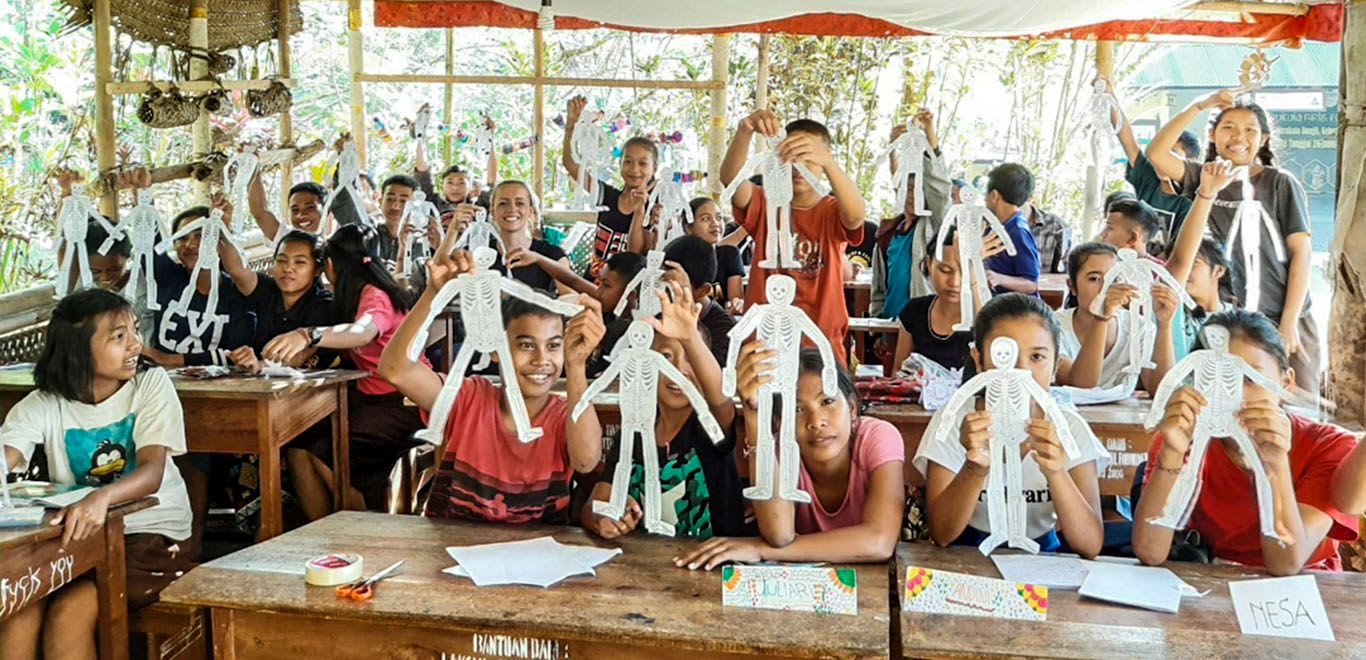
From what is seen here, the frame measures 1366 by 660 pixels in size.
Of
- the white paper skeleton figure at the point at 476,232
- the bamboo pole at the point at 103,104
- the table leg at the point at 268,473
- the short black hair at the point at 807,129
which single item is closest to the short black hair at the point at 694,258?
the white paper skeleton figure at the point at 476,232

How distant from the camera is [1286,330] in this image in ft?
A: 11.3

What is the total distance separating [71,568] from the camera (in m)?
2.36

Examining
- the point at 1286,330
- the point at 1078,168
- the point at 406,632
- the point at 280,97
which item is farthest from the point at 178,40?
the point at 1078,168

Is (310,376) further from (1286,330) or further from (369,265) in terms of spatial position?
(1286,330)

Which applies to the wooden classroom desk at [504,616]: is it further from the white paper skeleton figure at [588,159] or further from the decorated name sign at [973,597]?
the white paper skeleton figure at [588,159]

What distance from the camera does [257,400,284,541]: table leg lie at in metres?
3.05

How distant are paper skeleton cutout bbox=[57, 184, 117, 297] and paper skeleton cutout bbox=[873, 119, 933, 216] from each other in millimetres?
2719

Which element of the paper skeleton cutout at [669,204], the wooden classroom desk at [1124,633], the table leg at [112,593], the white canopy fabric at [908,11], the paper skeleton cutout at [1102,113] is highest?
the white canopy fabric at [908,11]

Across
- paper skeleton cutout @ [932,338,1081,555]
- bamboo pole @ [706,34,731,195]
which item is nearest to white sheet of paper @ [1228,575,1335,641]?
paper skeleton cutout @ [932,338,1081,555]

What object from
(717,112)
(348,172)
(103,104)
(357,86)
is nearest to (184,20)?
(103,104)

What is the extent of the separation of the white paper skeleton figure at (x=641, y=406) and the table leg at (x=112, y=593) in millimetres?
1133

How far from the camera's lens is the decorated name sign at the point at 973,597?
70.9 inches

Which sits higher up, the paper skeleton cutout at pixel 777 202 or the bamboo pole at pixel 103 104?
the bamboo pole at pixel 103 104

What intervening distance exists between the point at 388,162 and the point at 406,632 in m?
7.93
